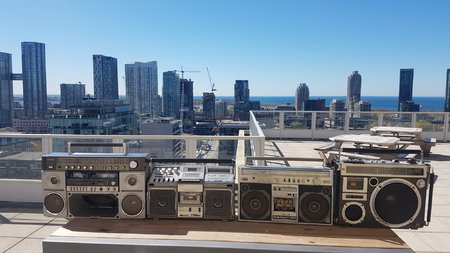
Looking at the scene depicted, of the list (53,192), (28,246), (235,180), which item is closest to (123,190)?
(53,192)

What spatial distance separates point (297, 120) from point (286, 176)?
33.0 feet

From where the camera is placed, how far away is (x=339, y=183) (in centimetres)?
211

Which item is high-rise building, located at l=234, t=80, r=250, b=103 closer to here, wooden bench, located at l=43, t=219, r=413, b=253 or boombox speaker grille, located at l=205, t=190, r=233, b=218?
boombox speaker grille, located at l=205, t=190, r=233, b=218

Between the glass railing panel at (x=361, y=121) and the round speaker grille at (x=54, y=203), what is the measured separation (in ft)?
35.4

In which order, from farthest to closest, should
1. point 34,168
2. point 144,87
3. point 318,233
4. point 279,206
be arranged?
point 144,87, point 34,168, point 279,206, point 318,233

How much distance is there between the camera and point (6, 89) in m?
50.1

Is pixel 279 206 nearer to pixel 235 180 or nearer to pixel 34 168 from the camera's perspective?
pixel 235 180

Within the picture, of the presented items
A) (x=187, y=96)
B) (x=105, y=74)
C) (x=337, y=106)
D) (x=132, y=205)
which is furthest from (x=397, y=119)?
(x=105, y=74)

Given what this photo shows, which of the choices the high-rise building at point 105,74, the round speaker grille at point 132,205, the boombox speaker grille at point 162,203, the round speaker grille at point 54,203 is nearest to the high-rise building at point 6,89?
the high-rise building at point 105,74

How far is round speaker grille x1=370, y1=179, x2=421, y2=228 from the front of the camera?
2.08 m

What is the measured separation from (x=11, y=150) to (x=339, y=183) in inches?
189

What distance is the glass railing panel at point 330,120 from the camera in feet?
38.3

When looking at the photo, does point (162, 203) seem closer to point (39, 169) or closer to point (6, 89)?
point (39, 169)

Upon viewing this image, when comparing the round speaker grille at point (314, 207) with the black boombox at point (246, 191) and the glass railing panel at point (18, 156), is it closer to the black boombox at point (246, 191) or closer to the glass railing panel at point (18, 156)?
the black boombox at point (246, 191)
